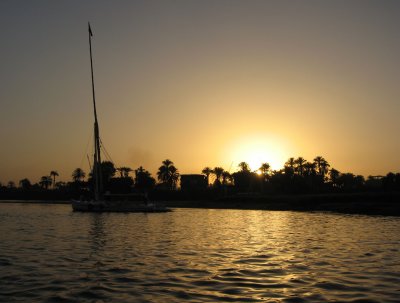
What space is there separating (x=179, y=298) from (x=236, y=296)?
230cm

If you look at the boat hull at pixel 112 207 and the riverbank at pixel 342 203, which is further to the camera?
the riverbank at pixel 342 203

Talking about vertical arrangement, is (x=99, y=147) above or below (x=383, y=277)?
above

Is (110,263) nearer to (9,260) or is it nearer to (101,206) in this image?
(9,260)

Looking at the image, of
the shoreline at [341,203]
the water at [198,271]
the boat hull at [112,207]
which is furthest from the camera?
the shoreline at [341,203]

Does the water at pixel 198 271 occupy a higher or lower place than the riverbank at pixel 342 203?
lower

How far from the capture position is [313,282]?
2105 centimetres

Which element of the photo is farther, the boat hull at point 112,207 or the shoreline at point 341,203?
the shoreline at point 341,203

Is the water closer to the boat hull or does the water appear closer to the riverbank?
the boat hull

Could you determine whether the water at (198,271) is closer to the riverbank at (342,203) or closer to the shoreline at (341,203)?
the riverbank at (342,203)

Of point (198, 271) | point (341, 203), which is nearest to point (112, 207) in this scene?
point (341, 203)

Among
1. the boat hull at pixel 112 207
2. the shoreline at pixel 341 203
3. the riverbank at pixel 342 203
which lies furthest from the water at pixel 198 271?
the shoreline at pixel 341 203

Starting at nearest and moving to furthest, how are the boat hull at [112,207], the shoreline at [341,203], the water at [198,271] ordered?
1. the water at [198,271]
2. the boat hull at [112,207]
3. the shoreline at [341,203]

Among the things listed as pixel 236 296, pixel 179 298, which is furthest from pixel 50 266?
pixel 236 296

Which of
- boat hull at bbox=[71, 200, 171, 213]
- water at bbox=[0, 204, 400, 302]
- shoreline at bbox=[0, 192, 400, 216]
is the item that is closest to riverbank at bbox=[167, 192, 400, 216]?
shoreline at bbox=[0, 192, 400, 216]
